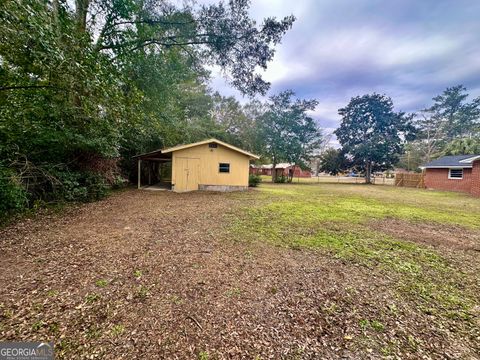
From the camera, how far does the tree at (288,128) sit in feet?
80.7

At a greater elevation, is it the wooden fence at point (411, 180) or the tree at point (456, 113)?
the tree at point (456, 113)

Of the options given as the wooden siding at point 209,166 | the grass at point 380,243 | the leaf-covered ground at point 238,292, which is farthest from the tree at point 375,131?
the leaf-covered ground at point 238,292

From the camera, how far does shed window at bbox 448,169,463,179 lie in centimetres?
1622

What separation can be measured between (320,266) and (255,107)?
80.7ft

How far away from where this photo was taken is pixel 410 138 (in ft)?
85.0

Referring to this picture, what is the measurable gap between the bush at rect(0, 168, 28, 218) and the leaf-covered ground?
0.56 m

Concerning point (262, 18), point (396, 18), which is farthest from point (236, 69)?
point (396, 18)

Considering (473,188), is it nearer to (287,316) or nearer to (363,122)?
(363,122)

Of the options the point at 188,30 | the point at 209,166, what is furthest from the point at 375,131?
the point at 188,30

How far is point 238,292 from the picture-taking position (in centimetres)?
257

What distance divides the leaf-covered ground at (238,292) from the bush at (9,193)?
1.85 feet

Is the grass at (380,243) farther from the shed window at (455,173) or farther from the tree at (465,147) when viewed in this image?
the tree at (465,147)

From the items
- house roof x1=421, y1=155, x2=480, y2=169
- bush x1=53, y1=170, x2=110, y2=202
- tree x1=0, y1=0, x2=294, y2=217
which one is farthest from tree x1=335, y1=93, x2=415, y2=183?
bush x1=53, y1=170, x2=110, y2=202

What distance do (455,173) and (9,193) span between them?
26721 millimetres
